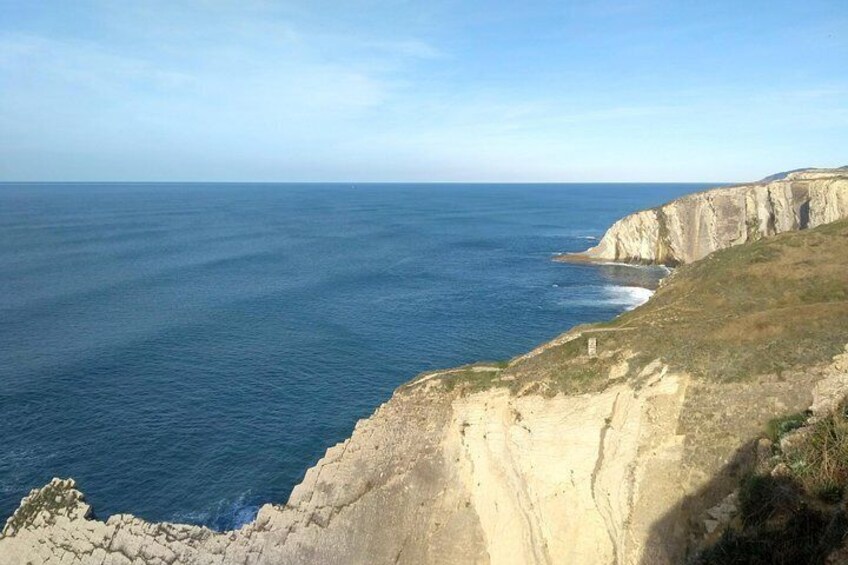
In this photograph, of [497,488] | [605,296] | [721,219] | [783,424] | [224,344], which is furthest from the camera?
[721,219]

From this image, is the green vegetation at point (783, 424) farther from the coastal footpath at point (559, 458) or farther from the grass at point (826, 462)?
Result: the grass at point (826, 462)

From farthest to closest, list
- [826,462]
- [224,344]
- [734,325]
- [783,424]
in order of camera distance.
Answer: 1. [224,344]
2. [734,325]
3. [783,424]
4. [826,462]

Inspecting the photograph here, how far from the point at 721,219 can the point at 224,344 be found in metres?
82.1

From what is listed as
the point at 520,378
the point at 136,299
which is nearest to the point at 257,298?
the point at 136,299

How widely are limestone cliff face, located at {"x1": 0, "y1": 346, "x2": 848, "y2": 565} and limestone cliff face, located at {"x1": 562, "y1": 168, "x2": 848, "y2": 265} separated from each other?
7089 cm

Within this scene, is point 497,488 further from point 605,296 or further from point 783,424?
point 605,296

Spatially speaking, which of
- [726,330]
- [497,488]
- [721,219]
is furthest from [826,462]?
[721,219]

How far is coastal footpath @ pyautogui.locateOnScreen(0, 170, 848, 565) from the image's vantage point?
25.0 m

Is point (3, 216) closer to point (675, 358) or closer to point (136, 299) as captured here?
point (136, 299)

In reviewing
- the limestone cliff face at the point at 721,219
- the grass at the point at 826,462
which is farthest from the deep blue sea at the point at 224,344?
the grass at the point at 826,462

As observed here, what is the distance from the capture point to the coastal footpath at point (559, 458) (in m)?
25.0

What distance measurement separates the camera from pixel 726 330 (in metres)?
29.1

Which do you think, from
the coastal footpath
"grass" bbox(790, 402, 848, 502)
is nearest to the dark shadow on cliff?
"grass" bbox(790, 402, 848, 502)

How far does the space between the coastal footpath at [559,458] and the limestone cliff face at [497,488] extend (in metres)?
0.07
